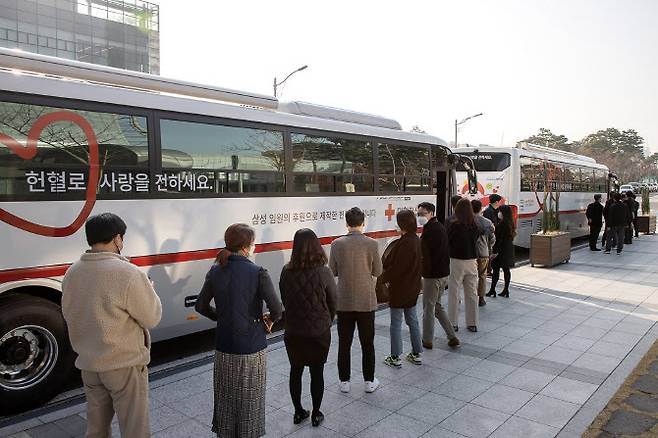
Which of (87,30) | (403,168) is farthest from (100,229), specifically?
(87,30)

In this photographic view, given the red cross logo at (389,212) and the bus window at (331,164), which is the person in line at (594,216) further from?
the bus window at (331,164)

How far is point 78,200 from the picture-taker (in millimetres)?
5332

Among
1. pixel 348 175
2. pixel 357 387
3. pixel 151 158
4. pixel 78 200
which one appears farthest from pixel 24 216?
pixel 348 175

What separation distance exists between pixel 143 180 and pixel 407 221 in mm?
2979

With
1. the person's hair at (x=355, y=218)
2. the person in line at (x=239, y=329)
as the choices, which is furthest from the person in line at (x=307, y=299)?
the person's hair at (x=355, y=218)

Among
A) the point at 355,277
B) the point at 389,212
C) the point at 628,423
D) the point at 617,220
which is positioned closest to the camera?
the point at 628,423

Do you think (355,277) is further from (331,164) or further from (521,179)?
(521,179)

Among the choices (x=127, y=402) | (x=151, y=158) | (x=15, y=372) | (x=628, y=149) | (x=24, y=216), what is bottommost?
(x=15, y=372)

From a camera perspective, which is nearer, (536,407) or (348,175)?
(536,407)

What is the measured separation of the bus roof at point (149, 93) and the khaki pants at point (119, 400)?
3220mm

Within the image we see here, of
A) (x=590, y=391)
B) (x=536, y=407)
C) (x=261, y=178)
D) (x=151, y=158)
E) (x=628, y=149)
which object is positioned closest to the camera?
(x=536, y=407)

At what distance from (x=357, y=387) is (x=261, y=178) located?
3.21 metres

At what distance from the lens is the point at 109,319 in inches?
119

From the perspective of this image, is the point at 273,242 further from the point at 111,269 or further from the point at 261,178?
the point at 111,269
